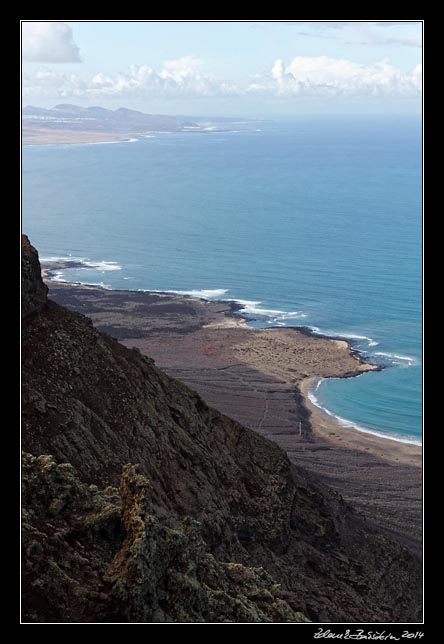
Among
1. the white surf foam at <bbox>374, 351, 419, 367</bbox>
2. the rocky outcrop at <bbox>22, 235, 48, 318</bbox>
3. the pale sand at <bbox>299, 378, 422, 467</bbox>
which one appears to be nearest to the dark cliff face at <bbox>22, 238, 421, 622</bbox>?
the rocky outcrop at <bbox>22, 235, 48, 318</bbox>

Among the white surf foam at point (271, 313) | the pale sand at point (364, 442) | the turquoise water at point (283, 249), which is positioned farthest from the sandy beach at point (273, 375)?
the turquoise water at point (283, 249)

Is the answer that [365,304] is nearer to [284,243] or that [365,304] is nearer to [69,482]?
[284,243]

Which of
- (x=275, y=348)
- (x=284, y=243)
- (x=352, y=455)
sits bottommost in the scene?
(x=352, y=455)

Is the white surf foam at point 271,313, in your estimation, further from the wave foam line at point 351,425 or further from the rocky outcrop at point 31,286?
the rocky outcrop at point 31,286

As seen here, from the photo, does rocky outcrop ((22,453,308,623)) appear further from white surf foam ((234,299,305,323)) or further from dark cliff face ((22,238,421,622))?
white surf foam ((234,299,305,323))

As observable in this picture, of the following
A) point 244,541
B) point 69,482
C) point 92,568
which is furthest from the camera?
point 244,541

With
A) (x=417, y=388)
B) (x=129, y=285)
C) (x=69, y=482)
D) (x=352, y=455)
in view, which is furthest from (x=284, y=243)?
(x=69, y=482)
